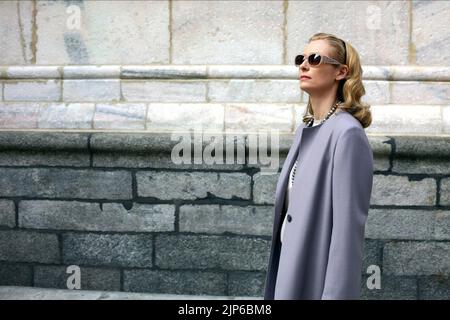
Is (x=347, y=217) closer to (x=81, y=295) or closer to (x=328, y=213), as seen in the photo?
(x=328, y=213)

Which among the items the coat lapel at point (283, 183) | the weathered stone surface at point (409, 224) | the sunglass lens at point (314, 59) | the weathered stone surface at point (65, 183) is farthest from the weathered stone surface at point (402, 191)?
the sunglass lens at point (314, 59)

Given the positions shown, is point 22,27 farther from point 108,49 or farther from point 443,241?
point 443,241

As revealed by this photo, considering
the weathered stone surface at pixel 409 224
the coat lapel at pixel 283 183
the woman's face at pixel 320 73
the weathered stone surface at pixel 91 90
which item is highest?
the weathered stone surface at pixel 91 90

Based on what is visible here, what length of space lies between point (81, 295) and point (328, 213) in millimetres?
3034

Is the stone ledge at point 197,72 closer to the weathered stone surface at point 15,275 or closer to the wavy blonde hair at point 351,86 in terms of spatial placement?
the weathered stone surface at point 15,275

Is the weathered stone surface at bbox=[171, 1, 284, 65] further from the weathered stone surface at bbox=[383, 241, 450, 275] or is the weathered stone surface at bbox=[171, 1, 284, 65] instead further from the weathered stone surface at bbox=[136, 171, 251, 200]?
the weathered stone surface at bbox=[383, 241, 450, 275]

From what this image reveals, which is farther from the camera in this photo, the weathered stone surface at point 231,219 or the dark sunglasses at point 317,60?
the weathered stone surface at point 231,219

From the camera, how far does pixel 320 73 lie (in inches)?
76.6

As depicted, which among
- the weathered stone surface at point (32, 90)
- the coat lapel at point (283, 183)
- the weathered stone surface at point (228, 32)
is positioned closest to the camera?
the coat lapel at point (283, 183)

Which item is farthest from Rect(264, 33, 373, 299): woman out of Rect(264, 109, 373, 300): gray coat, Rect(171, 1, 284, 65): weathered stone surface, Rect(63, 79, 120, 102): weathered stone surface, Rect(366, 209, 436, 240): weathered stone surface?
Rect(63, 79, 120, 102): weathered stone surface

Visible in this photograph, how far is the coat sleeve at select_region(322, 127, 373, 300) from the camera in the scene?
1.73 m

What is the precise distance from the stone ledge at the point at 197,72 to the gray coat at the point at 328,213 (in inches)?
100

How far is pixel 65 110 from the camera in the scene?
4547 mm

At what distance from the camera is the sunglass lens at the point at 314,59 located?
193 centimetres
